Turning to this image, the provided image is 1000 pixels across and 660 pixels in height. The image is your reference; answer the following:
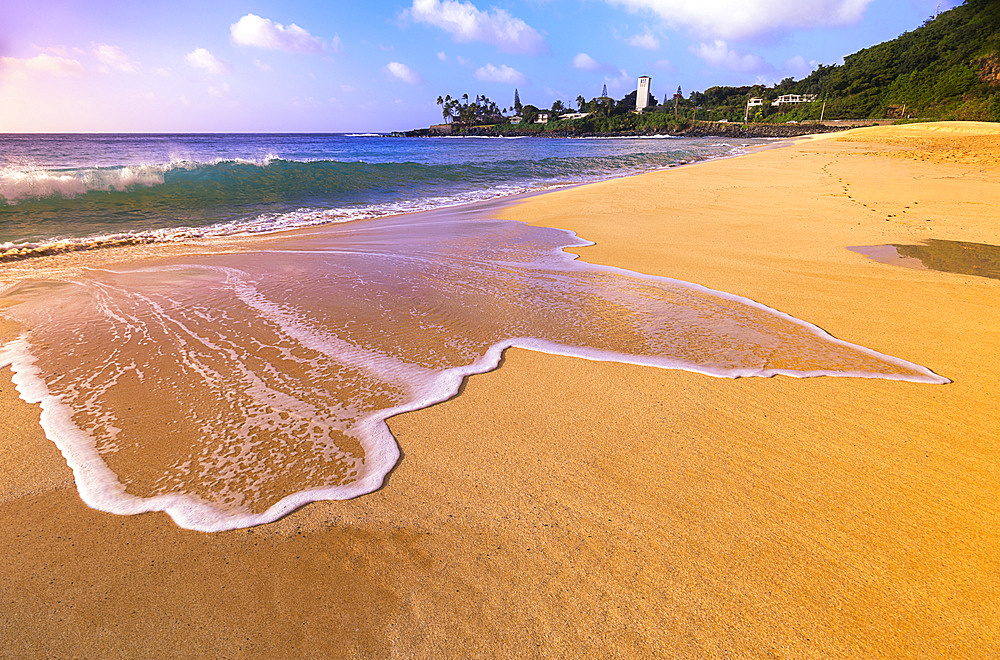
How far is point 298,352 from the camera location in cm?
299

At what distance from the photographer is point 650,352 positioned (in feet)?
9.65

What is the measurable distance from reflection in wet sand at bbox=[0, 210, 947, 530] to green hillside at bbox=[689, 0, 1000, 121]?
55.4 meters

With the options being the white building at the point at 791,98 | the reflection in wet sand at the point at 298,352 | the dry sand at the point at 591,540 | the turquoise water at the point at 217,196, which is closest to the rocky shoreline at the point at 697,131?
the white building at the point at 791,98

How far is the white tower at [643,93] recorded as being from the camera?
148250 millimetres

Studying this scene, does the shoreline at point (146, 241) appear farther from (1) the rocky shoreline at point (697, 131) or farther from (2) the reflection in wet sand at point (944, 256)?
(1) the rocky shoreline at point (697, 131)

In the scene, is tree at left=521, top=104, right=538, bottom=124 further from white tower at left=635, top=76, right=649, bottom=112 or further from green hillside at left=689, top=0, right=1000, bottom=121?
green hillside at left=689, top=0, right=1000, bottom=121

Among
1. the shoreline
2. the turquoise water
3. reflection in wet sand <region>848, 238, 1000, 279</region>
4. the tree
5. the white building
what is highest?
the tree

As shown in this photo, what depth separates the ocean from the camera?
1964mm

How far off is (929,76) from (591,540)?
83.4 m

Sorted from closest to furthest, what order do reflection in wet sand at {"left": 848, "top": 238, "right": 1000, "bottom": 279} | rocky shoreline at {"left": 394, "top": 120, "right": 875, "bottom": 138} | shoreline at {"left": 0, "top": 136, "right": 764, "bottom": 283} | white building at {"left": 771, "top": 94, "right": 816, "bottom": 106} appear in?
reflection in wet sand at {"left": 848, "top": 238, "right": 1000, "bottom": 279}
shoreline at {"left": 0, "top": 136, "right": 764, "bottom": 283}
rocky shoreline at {"left": 394, "top": 120, "right": 875, "bottom": 138}
white building at {"left": 771, "top": 94, "right": 816, "bottom": 106}

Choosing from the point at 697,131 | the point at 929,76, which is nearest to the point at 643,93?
the point at 697,131

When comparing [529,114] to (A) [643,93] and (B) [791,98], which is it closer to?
(A) [643,93]

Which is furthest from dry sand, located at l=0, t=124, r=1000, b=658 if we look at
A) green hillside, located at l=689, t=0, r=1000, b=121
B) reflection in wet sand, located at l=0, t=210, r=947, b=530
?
green hillside, located at l=689, t=0, r=1000, b=121

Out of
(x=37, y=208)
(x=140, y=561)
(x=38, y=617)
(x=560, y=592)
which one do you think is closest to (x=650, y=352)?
(x=560, y=592)
